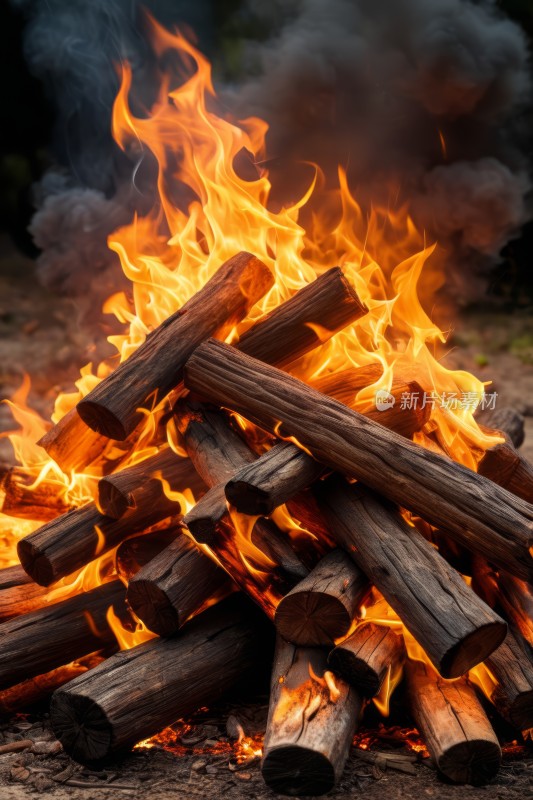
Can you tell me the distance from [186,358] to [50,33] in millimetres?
5850

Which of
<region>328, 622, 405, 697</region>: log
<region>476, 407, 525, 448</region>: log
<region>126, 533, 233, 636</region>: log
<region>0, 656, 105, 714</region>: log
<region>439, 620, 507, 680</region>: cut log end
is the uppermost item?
<region>126, 533, 233, 636</region>: log

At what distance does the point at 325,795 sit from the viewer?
93.8 inches

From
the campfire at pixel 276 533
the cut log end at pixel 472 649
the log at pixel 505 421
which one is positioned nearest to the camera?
the cut log end at pixel 472 649

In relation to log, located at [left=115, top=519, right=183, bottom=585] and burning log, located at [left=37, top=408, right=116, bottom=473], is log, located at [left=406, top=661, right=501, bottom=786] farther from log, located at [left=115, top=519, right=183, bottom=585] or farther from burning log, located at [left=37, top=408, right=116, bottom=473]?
burning log, located at [left=37, top=408, right=116, bottom=473]

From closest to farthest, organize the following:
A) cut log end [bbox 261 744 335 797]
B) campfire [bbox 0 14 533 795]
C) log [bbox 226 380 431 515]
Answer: cut log end [bbox 261 744 335 797] → campfire [bbox 0 14 533 795] → log [bbox 226 380 431 515]

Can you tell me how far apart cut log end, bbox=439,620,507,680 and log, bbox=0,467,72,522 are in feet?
6.06

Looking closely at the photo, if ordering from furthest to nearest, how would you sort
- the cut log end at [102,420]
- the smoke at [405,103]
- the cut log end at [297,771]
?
the smoke at [405,103]
the cut log end at [102,420]
the cut log end at [297,771]

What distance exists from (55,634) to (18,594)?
1.19 feet

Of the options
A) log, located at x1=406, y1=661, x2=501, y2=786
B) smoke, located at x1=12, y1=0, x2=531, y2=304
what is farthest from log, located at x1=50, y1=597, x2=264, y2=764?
smoke, located at x1=12, y1=0, x2=531, y2=304

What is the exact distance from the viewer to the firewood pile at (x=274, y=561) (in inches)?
101

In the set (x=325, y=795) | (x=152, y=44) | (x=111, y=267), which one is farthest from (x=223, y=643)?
(x=152, y=44)

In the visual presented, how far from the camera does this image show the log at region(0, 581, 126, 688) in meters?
3.05

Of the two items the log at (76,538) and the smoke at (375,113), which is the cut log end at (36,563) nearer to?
the log at (76,538)

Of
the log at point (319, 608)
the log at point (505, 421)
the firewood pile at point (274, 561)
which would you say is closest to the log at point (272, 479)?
the firewood pile at point (274, 561)
